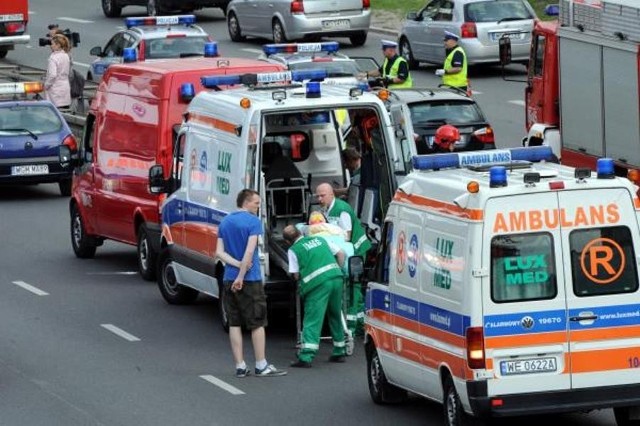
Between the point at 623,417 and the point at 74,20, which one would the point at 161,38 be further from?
the point at 623,417

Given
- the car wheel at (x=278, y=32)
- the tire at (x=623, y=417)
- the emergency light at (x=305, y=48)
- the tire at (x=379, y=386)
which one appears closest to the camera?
the tire at (x=623, y=417)

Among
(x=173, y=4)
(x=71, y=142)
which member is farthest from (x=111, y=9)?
(x=71, y=142)

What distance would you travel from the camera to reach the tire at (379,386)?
15.6 m

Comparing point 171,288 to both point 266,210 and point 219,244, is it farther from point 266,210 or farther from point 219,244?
point 219,244

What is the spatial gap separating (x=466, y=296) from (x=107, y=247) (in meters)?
13.9

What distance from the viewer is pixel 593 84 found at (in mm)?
21797

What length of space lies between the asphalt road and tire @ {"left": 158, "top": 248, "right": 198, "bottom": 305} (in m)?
0.13

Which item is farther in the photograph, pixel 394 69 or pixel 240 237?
pixel 394 69

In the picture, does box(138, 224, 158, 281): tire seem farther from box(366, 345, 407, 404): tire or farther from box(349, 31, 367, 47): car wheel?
box(349, 31, 367, 47): car wheel

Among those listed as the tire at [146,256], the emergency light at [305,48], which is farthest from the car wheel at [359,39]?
the tire at [146,256]

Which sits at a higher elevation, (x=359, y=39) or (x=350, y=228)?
(x=359, y=39)

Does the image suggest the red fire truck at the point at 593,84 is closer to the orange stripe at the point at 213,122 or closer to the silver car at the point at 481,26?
the orange stripe at the point at 213,122

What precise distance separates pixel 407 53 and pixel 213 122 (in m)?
20.4

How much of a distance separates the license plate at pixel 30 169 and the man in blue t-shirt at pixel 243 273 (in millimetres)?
13771
